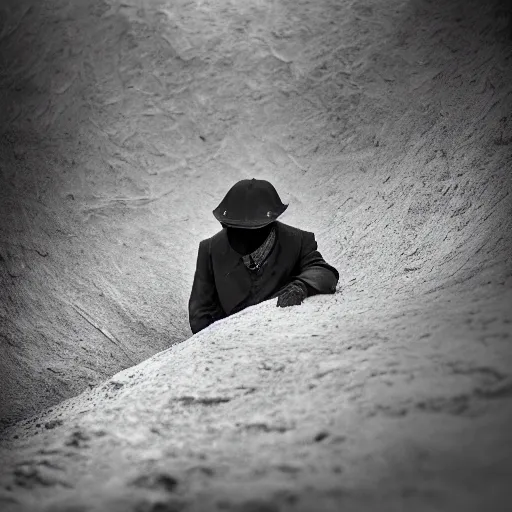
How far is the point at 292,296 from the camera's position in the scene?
2465mm

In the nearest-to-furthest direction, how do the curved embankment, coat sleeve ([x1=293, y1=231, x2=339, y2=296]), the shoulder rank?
the curved embankment
coat sleeve ([x1=293, y1=231, x2=339, y2=296])
the shoulder

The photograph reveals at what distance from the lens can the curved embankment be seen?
1043 millimetres

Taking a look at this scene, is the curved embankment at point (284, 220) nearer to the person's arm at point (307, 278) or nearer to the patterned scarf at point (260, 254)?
the person's arm at point (307, 278)

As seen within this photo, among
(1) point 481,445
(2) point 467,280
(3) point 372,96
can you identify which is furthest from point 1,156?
(1) point 481,445

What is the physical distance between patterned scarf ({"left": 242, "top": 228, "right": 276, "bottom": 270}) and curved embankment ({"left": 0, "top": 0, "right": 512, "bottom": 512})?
42 cm

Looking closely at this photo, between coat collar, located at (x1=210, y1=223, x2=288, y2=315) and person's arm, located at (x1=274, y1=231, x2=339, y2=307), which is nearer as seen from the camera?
person's arm, located at (x1=274, y1=231, x2=339, y2=307)

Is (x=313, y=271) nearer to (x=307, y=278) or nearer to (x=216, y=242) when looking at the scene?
(x=307, y=278)

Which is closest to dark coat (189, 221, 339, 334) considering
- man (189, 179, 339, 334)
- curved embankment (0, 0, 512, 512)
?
man (189, 179, 339, 334)

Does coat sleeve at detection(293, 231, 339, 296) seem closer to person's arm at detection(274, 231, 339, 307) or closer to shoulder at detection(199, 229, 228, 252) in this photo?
person's arm at detection(274, 231, 339, 307)

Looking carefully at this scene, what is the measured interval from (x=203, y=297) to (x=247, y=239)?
516mm

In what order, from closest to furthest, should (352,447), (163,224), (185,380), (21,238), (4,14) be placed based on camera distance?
(352,447) → (185,380) → (21,238) → (163,224) → (4,14)

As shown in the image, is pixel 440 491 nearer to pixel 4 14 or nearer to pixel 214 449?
pixel 214 449

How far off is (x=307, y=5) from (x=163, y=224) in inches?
125

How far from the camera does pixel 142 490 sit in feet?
3.42
